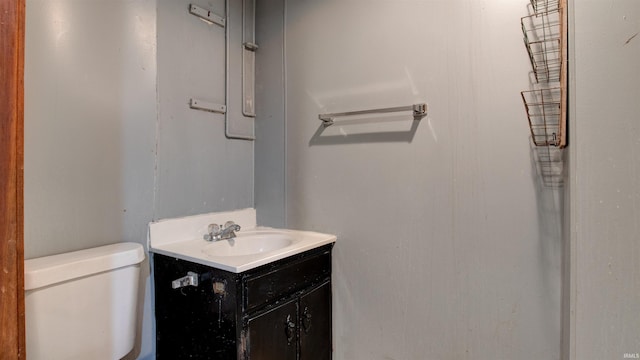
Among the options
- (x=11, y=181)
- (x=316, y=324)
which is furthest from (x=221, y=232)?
(x=11, y=181)

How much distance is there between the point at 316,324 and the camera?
4.68ft

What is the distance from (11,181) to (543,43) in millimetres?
1654

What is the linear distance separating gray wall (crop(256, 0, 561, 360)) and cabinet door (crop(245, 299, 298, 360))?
33cm

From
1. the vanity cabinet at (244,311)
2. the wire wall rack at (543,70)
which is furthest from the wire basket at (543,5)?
the vanity cabinet at (244,311)

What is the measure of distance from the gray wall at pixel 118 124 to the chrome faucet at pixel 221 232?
12 cm

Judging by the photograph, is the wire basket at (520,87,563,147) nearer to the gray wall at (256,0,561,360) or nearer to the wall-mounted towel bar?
the gray wall at (256,0,561,360)

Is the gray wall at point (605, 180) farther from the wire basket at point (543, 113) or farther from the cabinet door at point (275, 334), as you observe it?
the cabinet door at point (275, 334)

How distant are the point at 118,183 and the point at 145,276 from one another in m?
0.42

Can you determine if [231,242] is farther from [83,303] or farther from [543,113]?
[543,113]

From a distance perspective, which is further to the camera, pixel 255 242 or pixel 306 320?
pixel 255 242

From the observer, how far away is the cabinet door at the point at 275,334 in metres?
1.13

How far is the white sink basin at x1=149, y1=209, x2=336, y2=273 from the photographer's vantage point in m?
1.17

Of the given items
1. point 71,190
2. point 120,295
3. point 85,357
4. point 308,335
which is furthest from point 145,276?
point 308,335

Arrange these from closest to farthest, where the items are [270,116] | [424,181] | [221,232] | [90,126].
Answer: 1. [90,126]
2. [424,181]
3. [221,232]
4. [270,116]
